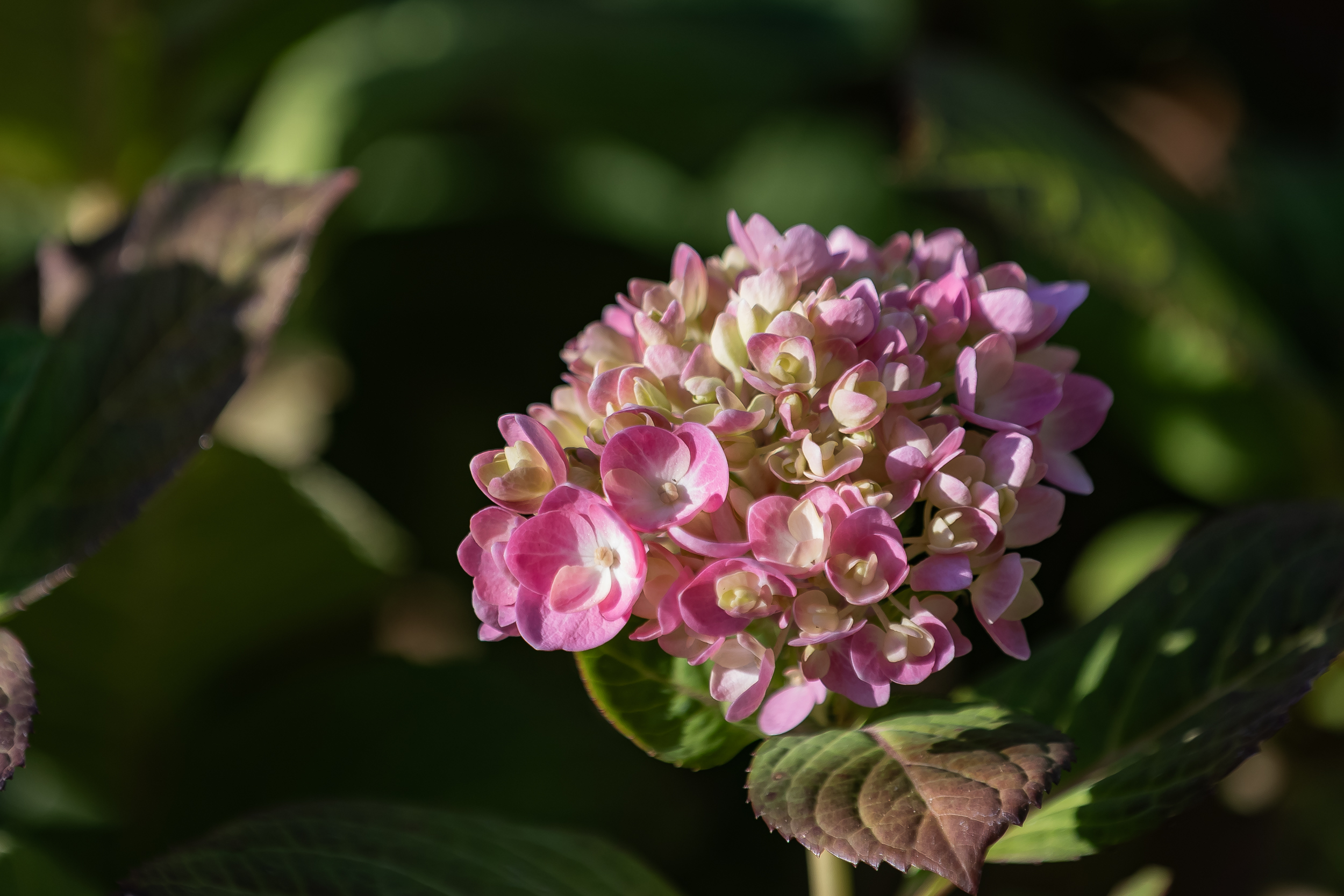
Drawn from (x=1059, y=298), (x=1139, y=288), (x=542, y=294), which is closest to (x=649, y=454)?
(x=1059, y=298)

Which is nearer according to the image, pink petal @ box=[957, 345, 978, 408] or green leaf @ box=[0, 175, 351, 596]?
pink petal @ box=[957, 345, 978, 408]

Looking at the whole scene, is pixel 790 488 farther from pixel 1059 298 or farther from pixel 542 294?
pixel 542 294

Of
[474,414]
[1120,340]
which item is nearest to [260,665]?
[474,414]

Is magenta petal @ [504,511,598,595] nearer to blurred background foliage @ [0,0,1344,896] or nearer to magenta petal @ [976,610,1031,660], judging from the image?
magenta petal @ [976,610,1031,660]

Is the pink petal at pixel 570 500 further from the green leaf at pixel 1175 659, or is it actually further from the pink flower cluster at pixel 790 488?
the green leaf at pixel 1175 659

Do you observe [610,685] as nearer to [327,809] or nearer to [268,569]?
[327,809]

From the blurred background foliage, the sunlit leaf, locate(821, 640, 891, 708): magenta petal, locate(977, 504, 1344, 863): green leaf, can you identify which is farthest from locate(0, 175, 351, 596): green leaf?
the sunlit leaf
